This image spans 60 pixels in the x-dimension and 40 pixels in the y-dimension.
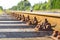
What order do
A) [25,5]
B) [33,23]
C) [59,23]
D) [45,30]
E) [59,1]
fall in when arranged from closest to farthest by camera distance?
[59,23] → [45,30] → [33,23] → [59,1] → [25,5]

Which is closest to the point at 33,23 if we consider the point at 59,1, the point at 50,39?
the point at 50,39

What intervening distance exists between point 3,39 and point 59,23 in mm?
4745

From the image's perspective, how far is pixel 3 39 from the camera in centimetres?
1160

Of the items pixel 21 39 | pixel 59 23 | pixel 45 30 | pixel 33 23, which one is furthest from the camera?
pixel 33 23

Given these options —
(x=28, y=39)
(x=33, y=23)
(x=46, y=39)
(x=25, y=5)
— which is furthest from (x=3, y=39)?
(x=25, y=5)

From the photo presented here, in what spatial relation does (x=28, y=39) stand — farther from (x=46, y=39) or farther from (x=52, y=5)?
(x=52, y=5)

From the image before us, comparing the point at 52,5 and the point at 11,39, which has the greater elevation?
the point at 11,39

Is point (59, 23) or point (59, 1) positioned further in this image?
point (59, 1)

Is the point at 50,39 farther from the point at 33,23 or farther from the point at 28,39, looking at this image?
the point at 33,23

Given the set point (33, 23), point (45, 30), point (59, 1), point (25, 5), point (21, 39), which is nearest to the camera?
point (21, 39)

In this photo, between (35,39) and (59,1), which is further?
(59,1)

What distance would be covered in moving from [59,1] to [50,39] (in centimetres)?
7440

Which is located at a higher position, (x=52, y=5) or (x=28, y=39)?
(x=28, y=39)

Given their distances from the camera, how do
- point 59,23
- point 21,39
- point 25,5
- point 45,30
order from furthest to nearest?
1. point 25,5
2. point 45,30
3. point 59,23
4. point 21,39
